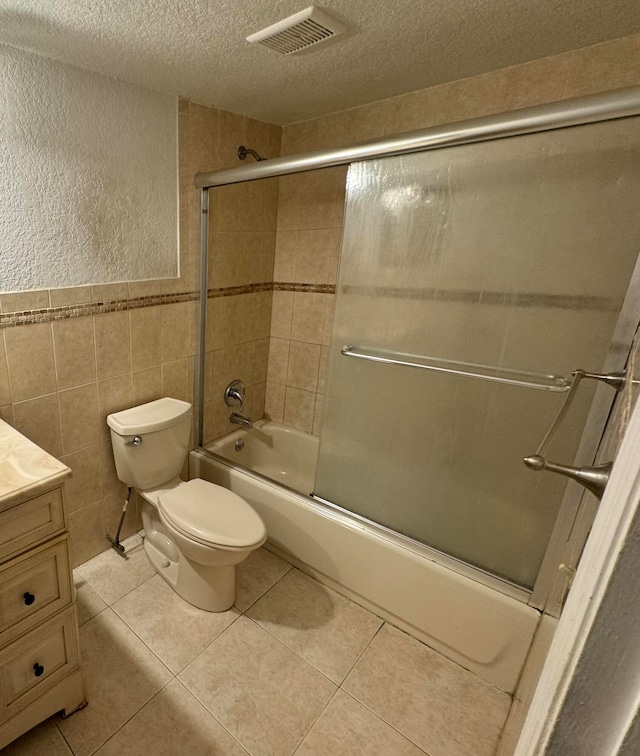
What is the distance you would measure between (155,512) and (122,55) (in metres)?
1.73

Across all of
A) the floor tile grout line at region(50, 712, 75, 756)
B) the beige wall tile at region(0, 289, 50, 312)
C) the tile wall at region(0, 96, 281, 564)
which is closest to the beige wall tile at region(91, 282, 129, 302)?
the tile wall at region(0, 96, 281, 564)

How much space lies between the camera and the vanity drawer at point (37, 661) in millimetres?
1037

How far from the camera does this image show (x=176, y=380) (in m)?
1.99

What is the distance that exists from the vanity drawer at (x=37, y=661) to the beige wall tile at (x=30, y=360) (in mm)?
776

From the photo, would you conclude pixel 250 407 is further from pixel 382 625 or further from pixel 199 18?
pixel 199 18

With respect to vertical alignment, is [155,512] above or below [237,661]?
above

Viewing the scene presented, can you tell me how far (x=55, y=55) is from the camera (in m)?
1.31

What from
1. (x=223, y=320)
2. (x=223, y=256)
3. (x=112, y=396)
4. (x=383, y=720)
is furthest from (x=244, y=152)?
(x=383, y=720)

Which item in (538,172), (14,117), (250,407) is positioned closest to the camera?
(538,172)

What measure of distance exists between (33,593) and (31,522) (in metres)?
0.20

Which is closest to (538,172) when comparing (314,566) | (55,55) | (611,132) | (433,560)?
(611,132)

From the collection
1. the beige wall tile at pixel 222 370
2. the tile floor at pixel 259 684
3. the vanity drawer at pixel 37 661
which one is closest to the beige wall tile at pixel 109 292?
the beige wall tile at pixel 222 370

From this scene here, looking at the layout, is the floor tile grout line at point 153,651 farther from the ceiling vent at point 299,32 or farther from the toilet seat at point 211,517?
the ceiling vent at point 299,32

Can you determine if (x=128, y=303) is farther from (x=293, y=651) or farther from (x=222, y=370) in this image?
(x=293, y=651)
